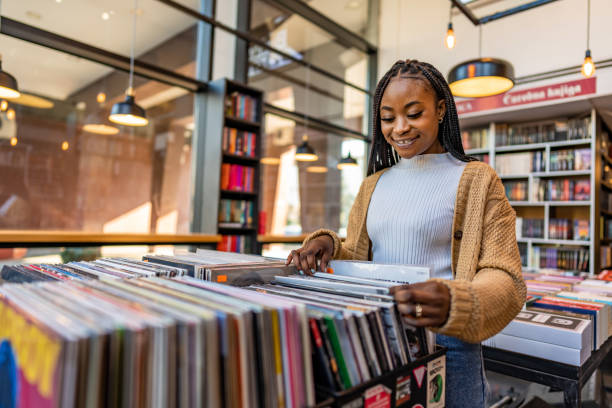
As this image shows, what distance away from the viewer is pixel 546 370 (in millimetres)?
1082

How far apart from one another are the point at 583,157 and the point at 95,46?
17.5 feet

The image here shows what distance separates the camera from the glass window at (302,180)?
214 inches

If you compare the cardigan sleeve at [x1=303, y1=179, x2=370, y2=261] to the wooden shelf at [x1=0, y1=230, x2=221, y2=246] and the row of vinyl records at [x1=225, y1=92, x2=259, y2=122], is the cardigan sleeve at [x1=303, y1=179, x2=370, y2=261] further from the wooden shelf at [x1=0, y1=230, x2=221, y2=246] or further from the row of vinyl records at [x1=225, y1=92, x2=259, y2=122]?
the row of vinyl records at [x1=225, y1=92, x2=259, y2=122]

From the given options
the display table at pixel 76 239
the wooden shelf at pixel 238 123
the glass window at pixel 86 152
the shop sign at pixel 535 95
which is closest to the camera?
the display table at pixel 76 239

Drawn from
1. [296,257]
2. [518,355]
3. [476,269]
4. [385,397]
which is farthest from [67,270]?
[518,355]

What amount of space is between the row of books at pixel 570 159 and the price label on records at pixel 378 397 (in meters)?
5.13

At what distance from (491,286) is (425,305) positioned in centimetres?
16

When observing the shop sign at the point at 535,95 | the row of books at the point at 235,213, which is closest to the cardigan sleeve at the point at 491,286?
the row of books at the point at 235,213

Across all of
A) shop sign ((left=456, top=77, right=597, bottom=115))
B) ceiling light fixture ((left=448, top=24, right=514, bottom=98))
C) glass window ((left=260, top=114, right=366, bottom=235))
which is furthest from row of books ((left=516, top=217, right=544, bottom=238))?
ceiling light fixture ((left=448, top=24, right=514, bottom=98))

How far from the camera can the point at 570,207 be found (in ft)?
16.5

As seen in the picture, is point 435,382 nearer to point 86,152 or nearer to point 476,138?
point 86,152

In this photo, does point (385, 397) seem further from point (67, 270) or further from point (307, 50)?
point (307, 50)

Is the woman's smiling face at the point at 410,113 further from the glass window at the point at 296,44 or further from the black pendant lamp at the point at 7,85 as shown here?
the glass window at the point at 296,44

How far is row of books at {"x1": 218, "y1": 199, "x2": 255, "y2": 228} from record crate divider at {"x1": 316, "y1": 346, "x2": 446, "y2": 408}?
3.61 meters
